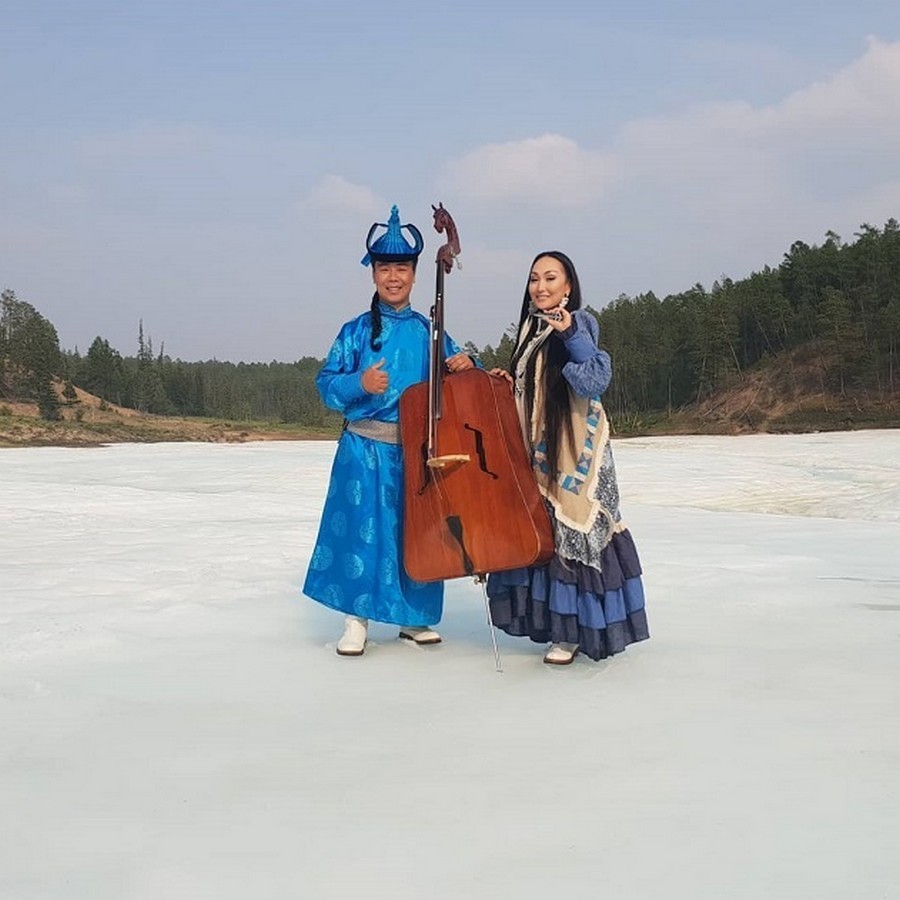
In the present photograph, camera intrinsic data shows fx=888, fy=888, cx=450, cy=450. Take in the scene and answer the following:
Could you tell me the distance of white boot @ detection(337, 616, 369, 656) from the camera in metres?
3.14

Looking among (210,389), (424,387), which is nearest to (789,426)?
(424,387)

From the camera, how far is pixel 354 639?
3.15 meters

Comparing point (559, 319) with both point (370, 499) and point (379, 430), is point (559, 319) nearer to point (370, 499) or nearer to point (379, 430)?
point (379, 430)

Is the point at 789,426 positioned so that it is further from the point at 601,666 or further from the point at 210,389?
the point at 210,389

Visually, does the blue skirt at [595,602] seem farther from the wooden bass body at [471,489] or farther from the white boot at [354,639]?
the white boot at [354,639]

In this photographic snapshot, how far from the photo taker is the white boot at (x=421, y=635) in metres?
3.26

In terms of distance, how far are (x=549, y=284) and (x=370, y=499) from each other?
3.23ft

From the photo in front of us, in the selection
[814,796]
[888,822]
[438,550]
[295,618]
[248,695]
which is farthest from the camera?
[295,618]

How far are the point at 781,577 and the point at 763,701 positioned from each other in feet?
6.63

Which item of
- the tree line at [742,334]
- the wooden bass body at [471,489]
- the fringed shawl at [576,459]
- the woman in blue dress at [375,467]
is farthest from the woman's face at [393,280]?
the tree line at [742,334]

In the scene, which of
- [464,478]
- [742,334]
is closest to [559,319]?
[464,478]

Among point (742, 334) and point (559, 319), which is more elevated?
point (742, 334)

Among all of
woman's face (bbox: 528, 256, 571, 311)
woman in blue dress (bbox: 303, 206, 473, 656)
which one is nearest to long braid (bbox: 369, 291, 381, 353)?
woman in blue dress (bbox: 303, 206, 473, 656)

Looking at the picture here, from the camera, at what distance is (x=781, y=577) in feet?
14.4
